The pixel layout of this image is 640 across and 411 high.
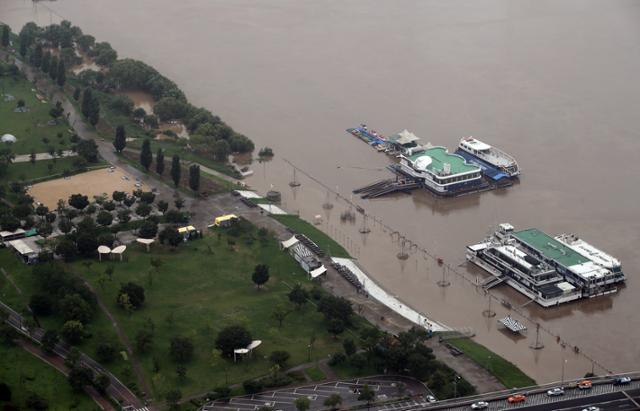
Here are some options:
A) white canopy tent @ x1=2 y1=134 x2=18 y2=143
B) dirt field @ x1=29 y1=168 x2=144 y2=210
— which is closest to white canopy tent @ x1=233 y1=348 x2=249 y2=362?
dirt field @ x1=29 y1=168 x2=144 y2=210

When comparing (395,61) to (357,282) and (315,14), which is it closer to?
(315,14)

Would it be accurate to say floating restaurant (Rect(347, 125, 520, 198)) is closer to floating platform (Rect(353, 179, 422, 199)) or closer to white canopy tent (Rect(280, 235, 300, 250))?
floating platform (Rect(353, 179, 422, 199))

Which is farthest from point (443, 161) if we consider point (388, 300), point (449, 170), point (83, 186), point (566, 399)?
point (566, 399)

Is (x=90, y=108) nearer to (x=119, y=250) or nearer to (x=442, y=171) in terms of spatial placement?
(x=119, y=250)

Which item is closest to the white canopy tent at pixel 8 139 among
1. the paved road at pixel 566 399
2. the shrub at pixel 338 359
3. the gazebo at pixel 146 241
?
the gazebo at pixel 146 241

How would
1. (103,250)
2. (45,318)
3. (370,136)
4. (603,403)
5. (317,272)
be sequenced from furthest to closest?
(370,136), (103,250), (317,272), (45,318), (603,403)

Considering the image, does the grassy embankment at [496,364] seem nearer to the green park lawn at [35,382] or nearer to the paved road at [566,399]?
the paved road at [566,399]
